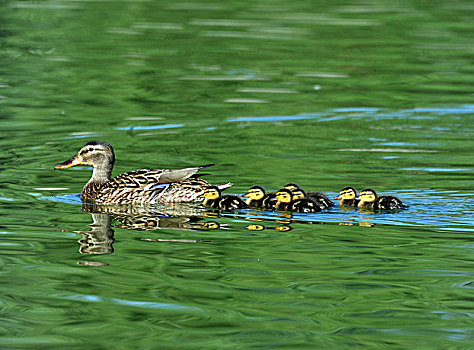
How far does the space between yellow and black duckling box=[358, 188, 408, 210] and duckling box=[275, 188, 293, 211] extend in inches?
24.3

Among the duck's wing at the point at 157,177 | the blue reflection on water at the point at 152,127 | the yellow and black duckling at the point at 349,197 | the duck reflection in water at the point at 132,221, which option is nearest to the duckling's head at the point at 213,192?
the duck reflection in water at the point at 132,221

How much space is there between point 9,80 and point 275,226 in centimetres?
892

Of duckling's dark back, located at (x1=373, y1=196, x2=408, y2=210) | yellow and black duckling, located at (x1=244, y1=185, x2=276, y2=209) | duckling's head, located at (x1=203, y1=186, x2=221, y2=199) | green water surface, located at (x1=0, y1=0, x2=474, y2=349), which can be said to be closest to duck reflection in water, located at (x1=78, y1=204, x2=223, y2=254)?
green water surface, located at (x1=0, y1=0, x2=474, y2=349)

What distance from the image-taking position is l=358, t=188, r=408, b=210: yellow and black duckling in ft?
28.1

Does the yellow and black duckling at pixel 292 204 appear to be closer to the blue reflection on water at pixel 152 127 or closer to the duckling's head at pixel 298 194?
the duckling's head at pixel 298 194

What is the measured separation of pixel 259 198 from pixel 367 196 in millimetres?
927

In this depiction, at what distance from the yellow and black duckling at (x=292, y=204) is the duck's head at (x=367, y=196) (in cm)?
39

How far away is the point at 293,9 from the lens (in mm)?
25156

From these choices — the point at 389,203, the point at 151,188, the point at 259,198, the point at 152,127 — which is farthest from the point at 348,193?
the point at 152,127

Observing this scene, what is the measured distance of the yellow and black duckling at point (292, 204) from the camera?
28.3ft

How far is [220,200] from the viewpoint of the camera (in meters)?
8.94

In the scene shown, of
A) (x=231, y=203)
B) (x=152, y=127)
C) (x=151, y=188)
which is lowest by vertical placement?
(x=231, y=203)

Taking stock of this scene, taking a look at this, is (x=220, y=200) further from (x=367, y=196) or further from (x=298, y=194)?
(x=367, y=196)

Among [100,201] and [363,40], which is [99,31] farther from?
[100,201]
